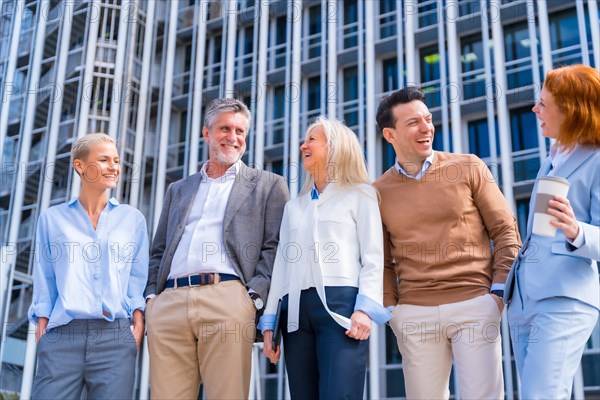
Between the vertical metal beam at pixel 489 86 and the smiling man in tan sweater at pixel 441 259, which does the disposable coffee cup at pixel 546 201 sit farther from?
the vertical metal beam at pixel 489 86

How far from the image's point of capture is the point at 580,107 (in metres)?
2.93

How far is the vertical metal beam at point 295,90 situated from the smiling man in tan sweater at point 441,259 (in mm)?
10378

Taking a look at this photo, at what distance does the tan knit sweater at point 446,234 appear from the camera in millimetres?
3432

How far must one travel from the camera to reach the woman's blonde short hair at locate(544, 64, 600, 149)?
9.54 feet

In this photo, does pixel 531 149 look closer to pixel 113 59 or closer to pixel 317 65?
pixel 317 65

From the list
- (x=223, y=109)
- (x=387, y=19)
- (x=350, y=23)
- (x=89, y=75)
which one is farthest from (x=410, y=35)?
(x=223, y=109)

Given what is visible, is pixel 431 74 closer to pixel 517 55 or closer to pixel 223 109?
pixel 517 55

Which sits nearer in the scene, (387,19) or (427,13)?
(427,13)

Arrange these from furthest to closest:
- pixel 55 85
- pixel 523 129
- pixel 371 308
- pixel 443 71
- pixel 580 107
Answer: pixel 55 85 → pixel 443 71 → pixel 523 129 → pixel 371 308 → pixel 580 107

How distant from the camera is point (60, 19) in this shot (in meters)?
17.7

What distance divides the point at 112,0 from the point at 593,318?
16.8 metres

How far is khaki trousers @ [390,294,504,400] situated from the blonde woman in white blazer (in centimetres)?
20

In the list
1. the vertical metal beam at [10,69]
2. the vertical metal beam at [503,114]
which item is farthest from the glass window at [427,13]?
the vertical metal beam at [10,69]

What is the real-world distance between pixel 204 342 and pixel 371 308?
885 mm
